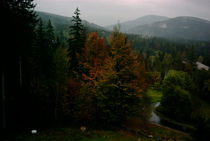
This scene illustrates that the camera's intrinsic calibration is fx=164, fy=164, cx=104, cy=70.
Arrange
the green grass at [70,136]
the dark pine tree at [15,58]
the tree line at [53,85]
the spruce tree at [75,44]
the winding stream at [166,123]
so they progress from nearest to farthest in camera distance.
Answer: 1. the green grass at [70,136]
2. the dark pine tree at [15,58]
3. the tree line at [53,85]
4. the spruce tree at [75,44]
5. the winding stream at [166,123]

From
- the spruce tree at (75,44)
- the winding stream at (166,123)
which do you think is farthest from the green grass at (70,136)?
the winding stream at (166,123)

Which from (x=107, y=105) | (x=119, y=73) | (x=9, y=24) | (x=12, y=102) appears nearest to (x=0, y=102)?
(x=12, y=102)

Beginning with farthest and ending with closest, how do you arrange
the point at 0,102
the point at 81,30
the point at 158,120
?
the point at 158,120, the point at 81,30, the point at 0,102

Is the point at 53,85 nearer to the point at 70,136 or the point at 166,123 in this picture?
the point at 70,136

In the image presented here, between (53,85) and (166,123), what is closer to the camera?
(53,85)

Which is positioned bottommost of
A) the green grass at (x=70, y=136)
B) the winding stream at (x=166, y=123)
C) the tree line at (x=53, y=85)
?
the winding stream at (x=166, y=123)

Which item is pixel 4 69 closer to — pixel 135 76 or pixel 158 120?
pixel 135 76

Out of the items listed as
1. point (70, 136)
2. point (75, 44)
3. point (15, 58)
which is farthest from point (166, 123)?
point (15, 58)

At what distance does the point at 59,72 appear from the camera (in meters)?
24.6

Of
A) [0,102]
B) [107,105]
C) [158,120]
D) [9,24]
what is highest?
[9,24]

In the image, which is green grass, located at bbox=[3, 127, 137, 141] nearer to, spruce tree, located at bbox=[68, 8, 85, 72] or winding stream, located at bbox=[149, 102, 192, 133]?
spruce tree, located at bbox=[68, 8, 85, 72]

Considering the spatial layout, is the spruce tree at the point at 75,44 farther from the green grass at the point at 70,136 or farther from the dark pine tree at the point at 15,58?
Result: the green grass at the point at 70,136

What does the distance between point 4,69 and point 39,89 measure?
416 cm

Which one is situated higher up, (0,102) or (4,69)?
(4,69)
